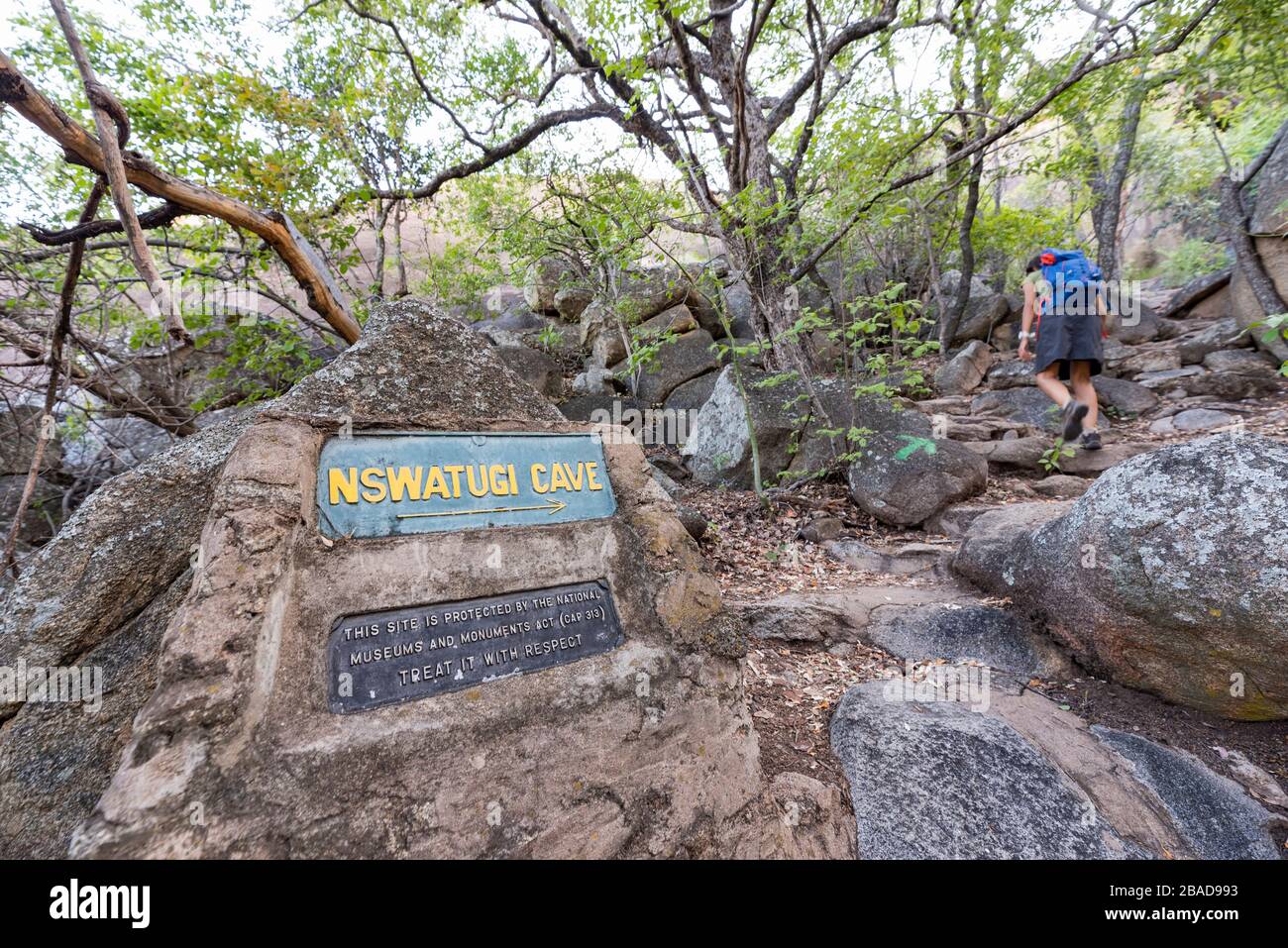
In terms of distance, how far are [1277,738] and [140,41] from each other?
31.9ft

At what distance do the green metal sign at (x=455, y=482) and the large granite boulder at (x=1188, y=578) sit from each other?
251 cm

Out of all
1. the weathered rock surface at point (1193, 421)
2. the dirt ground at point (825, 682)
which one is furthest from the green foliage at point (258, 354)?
the weathered rock surface at point (1193, 421)

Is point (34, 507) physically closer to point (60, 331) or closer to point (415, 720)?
point (60, 331)

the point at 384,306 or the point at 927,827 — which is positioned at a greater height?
the point at 384,306

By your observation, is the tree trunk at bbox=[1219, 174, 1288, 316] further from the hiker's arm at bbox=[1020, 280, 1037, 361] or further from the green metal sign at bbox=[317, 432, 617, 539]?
the green metal sign at bbox=[317, 432, 617, 539]

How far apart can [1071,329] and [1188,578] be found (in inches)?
150

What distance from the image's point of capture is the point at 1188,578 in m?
2.27

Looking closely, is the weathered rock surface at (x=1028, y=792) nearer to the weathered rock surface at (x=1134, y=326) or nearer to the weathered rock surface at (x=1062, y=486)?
the weathered rock surface at (x=1062, y=486)

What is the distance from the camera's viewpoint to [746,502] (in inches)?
228

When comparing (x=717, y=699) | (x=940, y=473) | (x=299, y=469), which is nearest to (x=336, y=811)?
(x=299, y=469)

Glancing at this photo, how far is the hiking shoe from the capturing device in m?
5.14

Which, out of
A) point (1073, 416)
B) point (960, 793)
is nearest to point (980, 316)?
point (1073, 416)

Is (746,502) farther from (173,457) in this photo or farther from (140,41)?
(140,41)

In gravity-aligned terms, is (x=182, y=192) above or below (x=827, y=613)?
above
